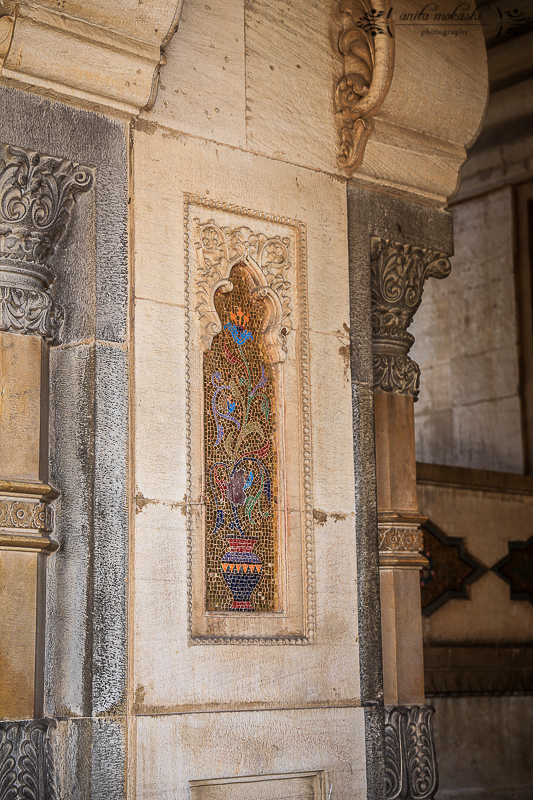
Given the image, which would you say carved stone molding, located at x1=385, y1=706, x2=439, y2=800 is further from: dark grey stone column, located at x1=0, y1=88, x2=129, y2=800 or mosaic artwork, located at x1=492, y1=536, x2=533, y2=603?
mosaic artwork, located at x1=492, y1=536, x2=533, y2=603

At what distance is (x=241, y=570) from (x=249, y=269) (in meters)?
1.22

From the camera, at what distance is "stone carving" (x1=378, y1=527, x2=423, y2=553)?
5.02 m

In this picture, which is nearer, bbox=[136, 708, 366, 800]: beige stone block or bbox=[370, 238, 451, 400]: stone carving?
bbox=[136, 708, 366, 800]: beige stone block

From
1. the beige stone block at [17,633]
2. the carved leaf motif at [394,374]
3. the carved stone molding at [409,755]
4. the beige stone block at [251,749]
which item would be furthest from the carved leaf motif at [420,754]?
the beige stone block at [17,633]

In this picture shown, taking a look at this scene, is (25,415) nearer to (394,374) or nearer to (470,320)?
(394,374)

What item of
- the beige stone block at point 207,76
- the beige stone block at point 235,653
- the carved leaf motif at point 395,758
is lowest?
the carved leaf motif at point 395,758

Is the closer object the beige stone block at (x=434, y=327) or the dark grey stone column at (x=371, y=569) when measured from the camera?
the dark grey stone column at (x=371, y=569)

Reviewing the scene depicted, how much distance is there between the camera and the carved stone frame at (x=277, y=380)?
4250 mm

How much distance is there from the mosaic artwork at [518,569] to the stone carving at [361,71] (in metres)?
3.63

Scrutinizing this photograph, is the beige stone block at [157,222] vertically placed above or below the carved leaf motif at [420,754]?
above

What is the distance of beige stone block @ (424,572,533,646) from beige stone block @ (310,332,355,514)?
8.87ft

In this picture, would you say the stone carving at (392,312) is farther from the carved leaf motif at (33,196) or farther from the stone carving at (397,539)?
the carved leaf motif at (33,196)

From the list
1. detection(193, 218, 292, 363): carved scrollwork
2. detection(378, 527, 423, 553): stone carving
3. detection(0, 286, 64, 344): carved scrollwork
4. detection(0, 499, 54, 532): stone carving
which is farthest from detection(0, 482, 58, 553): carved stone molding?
detection(378, 527, 423, 553): stone carving

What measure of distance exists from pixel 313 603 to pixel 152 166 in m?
1.82
